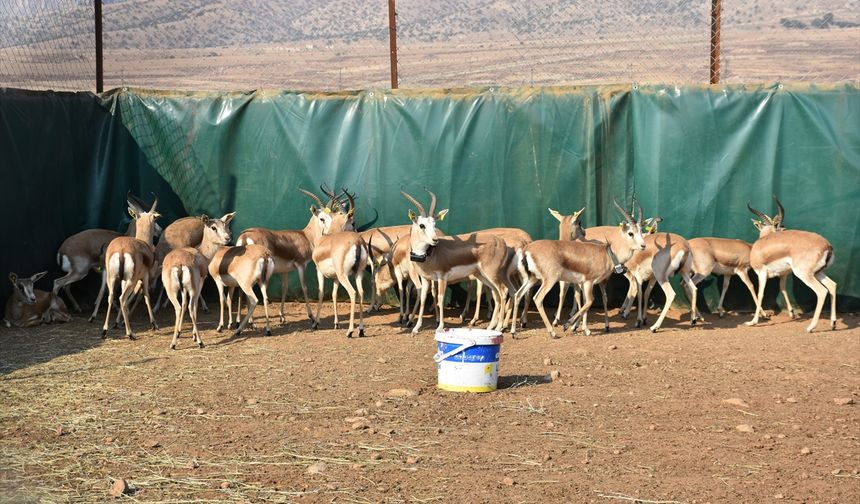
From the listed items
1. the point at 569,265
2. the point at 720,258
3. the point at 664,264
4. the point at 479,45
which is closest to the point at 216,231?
the point at 569,265

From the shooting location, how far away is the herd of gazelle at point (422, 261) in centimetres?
1359

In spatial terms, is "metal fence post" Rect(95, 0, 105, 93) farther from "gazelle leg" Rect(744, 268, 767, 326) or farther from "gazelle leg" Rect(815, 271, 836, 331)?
"gazelle leg" Rect(815, 271, 836, 331)

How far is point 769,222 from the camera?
48.4ft

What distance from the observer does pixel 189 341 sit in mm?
13172

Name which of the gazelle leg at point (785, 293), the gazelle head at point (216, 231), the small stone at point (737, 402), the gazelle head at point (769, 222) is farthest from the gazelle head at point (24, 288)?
the gazelle leg at point (785, 293)

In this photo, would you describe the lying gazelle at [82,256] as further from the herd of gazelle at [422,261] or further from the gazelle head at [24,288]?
the gazelle head at [24,288]

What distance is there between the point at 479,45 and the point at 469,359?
37.0 meters

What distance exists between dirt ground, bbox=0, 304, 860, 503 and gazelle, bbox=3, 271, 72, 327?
2.13 ft

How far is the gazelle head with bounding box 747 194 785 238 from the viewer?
14688 mm

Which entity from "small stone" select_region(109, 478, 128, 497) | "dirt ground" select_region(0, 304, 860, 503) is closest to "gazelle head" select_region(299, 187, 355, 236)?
"dirt ground" select_region(0, 304, 860, 503)

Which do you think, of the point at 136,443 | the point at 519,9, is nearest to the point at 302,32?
the point at 519,9

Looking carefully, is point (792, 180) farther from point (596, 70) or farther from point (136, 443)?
point (596, 70)

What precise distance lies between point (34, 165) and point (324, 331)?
4719 millimetres

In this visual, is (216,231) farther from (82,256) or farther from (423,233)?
(423,233)
